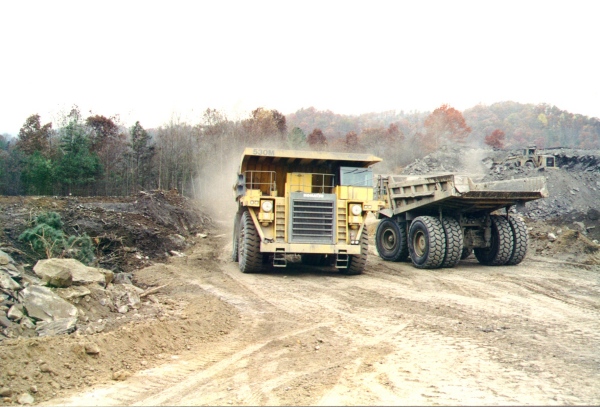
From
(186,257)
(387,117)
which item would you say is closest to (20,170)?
(186,257)

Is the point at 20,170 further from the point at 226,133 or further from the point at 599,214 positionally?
the point at 599,214

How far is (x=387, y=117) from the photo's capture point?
12019 centimetres

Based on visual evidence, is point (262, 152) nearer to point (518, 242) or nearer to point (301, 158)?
point (301, 158)

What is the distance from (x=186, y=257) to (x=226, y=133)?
1334 inches

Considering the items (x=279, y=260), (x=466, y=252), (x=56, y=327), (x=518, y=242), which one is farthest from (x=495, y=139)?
(x=56, y=327)

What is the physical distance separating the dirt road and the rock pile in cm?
139

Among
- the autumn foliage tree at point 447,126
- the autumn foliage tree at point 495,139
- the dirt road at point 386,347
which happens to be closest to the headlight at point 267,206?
the dirt road at point 386,347

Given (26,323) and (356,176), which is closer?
(26,323)

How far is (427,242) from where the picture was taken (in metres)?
14.2

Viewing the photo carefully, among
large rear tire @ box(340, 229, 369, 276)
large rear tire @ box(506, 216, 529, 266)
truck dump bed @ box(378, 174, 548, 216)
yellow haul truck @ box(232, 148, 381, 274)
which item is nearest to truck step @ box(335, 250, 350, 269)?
yellow haul truck @ box(232, 148, 381, 274)

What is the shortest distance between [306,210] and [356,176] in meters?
1.53

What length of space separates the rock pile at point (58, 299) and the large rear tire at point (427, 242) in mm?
7421

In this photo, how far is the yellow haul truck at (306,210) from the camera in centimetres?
1284

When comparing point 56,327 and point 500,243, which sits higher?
point 500,243
